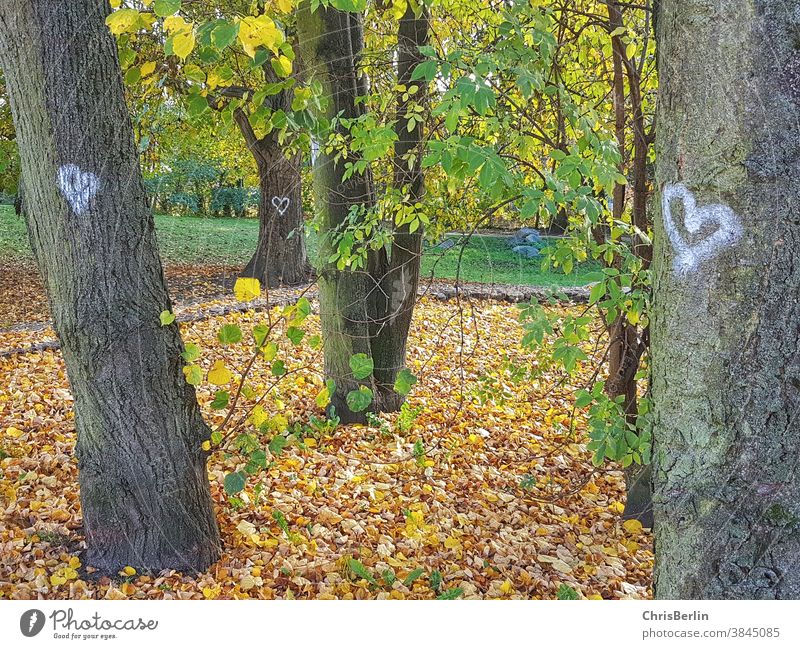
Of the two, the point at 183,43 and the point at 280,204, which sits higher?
the point at 183,43

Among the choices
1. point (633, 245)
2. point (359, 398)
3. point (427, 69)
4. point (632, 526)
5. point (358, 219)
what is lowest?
point (632, 526)

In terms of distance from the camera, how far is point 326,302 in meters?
3.57

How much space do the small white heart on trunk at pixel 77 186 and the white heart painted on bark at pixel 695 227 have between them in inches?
62.0

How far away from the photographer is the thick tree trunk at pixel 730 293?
1090 millimetres

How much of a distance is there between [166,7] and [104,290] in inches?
36.5

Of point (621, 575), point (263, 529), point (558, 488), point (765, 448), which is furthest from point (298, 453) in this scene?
point (765, 448)

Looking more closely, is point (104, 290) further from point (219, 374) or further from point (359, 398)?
point (359, 398)

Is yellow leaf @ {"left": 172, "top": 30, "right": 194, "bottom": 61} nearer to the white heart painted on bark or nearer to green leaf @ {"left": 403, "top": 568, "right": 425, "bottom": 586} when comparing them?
the white heart painted on bark

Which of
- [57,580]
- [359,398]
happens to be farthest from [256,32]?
[57,580]

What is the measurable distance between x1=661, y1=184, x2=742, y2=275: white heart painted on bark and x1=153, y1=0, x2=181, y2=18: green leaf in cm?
107

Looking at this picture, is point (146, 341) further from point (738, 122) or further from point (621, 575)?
point (621, 575)

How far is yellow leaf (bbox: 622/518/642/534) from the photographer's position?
8.49ft

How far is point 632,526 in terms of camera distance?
8.54ft

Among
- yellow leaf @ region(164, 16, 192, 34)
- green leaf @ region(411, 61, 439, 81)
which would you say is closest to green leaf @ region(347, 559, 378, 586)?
green leaf @ region(411, 61, 439, 81)
